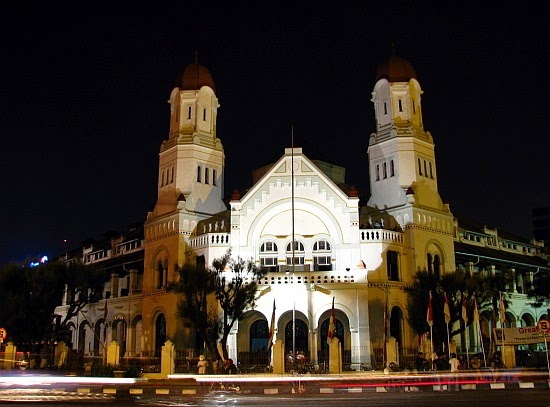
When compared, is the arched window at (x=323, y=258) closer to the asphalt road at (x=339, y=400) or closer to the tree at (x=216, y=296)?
the tree at (x=216, y=296)

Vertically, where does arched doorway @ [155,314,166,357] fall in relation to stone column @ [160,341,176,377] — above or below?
above

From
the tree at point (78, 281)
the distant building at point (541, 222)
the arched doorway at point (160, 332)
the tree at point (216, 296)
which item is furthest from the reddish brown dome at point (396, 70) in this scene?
the distant building at point (541, 222)

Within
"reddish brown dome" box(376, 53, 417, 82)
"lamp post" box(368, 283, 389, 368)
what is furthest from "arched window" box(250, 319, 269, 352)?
"reddish brown dome" box(376, 53, 417, 82)

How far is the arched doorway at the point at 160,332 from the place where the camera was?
48969mm

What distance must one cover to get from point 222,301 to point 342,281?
9.07 meters

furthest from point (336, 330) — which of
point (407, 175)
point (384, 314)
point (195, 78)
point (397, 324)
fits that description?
point (195, 78)

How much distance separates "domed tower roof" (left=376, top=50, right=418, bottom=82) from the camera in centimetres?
5305

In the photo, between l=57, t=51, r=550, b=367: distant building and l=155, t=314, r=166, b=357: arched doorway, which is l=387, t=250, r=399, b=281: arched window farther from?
l=155, t=314, r=166, b=357: arched doorway

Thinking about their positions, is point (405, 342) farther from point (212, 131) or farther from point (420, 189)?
point (212, 131)

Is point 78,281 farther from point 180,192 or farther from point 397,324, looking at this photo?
point 397,324

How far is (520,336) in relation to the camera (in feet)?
108

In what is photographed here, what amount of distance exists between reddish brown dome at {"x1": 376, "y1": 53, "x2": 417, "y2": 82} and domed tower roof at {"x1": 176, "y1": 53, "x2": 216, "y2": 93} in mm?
15728

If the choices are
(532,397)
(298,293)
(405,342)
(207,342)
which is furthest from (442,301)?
(532,397)

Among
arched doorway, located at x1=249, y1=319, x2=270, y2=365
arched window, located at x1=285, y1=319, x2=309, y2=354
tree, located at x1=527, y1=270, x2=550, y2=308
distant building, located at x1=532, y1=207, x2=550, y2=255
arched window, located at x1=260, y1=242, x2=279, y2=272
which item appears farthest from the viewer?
distant building, located at x1=532, y1=207, x2=550, y2=255
